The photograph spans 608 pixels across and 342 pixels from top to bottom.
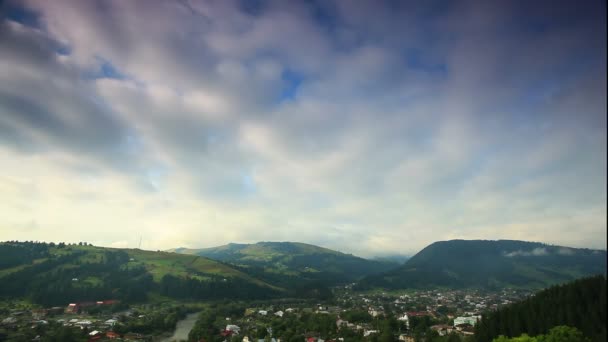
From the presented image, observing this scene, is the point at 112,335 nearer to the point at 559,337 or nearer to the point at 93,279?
the point at 559,337

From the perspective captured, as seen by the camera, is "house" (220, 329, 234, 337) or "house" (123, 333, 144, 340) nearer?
"house" (123, 333, 144, 340)

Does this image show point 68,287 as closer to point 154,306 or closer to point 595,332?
point 154,306

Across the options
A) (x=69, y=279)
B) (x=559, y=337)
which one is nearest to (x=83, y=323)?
(x=69, y=279)

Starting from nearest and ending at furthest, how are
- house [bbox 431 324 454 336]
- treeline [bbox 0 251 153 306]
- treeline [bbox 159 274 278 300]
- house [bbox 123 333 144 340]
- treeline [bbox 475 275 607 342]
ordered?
treeline [bbox 475 275 607 342]
house [bbox 123 333 144 340]
house [bbox 431 324 454 336]
treeline [bbox 0 251 153 306]
treeline [bbox 159 274 278 300]

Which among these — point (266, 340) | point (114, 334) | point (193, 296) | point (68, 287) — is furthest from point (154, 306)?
point (266, 340)

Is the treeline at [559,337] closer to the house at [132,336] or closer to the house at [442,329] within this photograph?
the house at [442,329]

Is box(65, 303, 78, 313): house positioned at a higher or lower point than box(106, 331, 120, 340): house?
lower

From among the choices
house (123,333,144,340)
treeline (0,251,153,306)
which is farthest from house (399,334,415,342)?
treeline (0,251,153,306)

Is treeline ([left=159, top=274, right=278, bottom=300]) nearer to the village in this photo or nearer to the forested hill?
the forested hill
